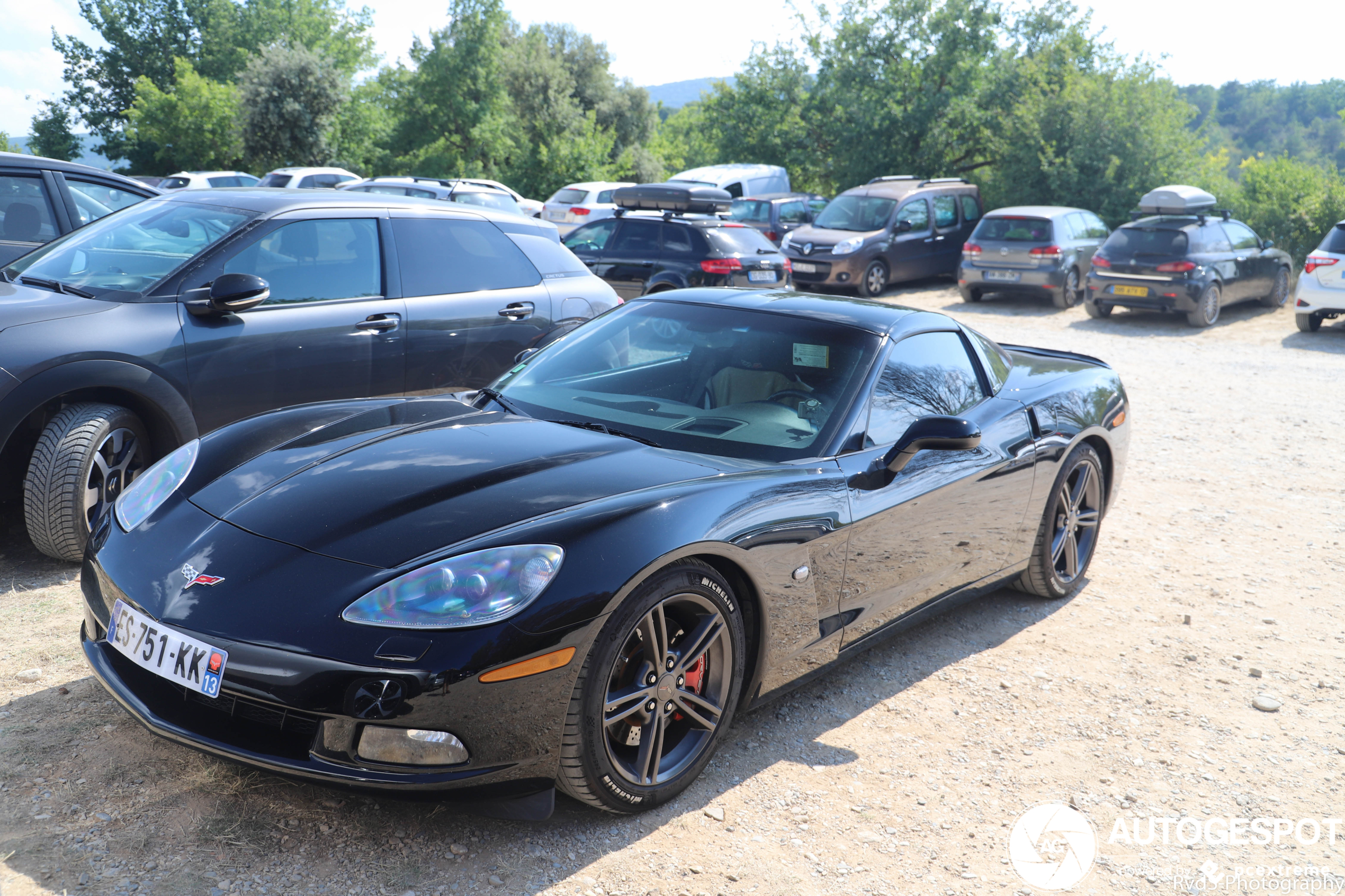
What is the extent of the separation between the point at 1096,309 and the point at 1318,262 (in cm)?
297

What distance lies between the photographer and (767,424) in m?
3.60

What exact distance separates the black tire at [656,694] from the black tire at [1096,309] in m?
14.6

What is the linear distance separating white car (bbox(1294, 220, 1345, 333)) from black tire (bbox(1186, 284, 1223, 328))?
1066 mm

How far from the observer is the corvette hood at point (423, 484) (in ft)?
8.79

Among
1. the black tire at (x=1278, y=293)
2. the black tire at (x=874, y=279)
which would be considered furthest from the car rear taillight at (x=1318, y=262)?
the black tire at (x=874, y=279)

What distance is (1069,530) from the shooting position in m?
4.91

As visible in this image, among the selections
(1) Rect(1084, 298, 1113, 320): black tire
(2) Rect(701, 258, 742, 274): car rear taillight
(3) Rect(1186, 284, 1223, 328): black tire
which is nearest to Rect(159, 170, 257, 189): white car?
(2) Rect(701, 258, 742, 274): car rear taillight

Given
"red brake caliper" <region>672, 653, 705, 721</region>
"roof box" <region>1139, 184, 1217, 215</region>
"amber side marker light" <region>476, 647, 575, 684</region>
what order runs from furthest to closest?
1. "roof box" <region>1139, 184, 1217, 215</region>
2. "red brake caliper" <region>672, 653, 705, 721</region>
3. "amber side marker light" <region>476, 647, 575, 684</region>

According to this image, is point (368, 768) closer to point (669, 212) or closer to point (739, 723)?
point (739, 723)

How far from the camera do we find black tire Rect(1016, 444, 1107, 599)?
4.71 meters

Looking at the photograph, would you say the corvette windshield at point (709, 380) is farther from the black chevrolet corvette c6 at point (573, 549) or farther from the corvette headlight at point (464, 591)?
the corvette headlight at point (464, 591)

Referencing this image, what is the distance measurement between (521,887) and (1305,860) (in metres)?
2.20

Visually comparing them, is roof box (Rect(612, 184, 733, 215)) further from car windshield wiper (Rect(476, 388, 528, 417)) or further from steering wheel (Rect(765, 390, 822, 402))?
steering wheel (Rect(765, 390, 822, 402))


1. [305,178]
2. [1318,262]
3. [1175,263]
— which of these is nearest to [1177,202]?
[1175,263]
